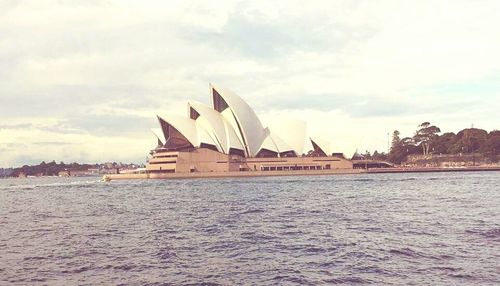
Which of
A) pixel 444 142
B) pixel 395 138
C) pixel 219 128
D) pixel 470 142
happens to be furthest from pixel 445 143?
pixel 219 128

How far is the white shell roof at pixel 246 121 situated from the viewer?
10000cm

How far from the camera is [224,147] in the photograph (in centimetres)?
10406

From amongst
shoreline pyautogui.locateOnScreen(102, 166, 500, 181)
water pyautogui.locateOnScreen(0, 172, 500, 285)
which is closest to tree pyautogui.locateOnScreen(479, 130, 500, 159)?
shoreline pyautogui.locateOnScreen(102, 166, 500, 181)

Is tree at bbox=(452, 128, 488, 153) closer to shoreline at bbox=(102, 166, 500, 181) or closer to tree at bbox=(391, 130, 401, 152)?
shoreline at bbox=(102, 166, 500, 181)

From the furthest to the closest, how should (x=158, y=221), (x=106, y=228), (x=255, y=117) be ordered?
(x=255, y=117)
(x=158, y=221)
(x=106, y=228)

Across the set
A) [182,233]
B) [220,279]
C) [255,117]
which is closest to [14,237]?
[182,233]

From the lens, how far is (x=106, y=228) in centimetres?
2289

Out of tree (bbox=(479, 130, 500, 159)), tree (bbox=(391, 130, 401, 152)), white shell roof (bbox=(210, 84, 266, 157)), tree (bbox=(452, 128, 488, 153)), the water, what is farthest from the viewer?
tree (bbox=(391, 130, 401, 152))

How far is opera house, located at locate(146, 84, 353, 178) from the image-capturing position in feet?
335

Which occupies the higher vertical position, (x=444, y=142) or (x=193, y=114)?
Answer: (x=193, y=114)

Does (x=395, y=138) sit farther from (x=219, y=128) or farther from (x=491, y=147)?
(x=219, y=128)

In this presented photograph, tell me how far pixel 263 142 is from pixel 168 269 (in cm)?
9535

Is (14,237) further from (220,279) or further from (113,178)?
(113,178)

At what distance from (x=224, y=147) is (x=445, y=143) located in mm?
70329
